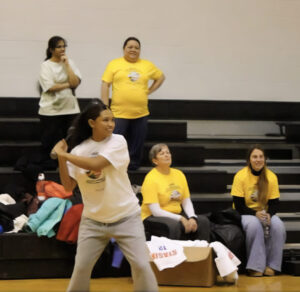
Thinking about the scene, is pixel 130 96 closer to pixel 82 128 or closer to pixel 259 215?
pixel 259 215

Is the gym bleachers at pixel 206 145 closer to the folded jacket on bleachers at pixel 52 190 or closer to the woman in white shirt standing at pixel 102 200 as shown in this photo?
the folded jacket on bleachers at pixel 52 190

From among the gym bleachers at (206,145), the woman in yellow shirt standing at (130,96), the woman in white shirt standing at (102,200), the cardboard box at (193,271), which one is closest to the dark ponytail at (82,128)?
the woman in white shirt standing at (102,200)

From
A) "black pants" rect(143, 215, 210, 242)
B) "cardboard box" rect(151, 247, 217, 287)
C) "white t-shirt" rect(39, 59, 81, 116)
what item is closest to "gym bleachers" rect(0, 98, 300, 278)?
"white t-shirt" rect(39, 59, 81, 116)

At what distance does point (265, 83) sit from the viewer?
28.7ft

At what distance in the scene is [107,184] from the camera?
3912 millimetres

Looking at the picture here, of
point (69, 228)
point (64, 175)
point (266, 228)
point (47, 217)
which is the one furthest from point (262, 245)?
point (64, 175)

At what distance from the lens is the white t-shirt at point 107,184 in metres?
3.89

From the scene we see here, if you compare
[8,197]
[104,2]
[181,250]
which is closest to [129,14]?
[104,2]

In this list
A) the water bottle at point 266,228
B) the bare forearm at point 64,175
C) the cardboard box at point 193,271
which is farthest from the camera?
the water bottle at point 266,228

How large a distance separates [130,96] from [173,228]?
177 cm

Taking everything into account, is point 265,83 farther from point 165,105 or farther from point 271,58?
point 165,105

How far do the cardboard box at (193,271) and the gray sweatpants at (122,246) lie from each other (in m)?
1.57

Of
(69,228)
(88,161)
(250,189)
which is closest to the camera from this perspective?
(88,161)

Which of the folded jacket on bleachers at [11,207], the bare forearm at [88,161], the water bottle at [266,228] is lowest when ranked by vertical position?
the water bottle at [266,228]
